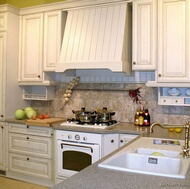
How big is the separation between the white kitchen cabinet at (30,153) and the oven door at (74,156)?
24cm

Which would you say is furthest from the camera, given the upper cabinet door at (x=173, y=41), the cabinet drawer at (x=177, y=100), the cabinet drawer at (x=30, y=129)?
the cabinet drawer at (x=30, y=129)

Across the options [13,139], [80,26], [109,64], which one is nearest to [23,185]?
[13,139]

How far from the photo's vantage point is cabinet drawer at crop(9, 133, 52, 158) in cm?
322

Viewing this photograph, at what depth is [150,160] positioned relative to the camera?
1.48 m

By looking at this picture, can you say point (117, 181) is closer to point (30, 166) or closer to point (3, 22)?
point (30, 166)

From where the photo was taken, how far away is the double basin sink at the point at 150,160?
132 centimetres

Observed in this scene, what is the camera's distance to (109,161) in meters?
1.34

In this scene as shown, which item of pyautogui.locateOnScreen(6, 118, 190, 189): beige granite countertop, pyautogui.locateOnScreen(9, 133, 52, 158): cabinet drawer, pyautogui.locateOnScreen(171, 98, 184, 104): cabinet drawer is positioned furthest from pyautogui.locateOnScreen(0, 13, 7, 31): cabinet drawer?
pyautogui.locateOnScreen(6, 118, 190, 189): beige granite countertop

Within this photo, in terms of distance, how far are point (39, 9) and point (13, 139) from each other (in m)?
1.92

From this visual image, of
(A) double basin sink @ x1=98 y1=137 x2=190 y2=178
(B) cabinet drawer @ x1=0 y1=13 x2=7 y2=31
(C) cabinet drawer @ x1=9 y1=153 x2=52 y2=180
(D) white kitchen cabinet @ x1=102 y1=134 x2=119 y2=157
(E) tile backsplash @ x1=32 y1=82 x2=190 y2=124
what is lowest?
(C) cabinet drawer @ x1=9 y1=153 x2=52 y2=180

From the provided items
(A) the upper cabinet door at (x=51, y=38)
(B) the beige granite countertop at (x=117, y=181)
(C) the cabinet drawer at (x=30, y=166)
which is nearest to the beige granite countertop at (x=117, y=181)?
(B) the beige granite countertop at (x=117, y=181)

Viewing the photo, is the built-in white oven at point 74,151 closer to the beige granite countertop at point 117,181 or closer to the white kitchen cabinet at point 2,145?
the white kitchen cabinet at point 2,145

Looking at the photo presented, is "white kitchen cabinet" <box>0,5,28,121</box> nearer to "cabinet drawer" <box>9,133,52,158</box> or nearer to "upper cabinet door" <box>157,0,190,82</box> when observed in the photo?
"cabinet drawer" <box>9,133,52,158</box>

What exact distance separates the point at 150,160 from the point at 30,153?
7.46 ft
